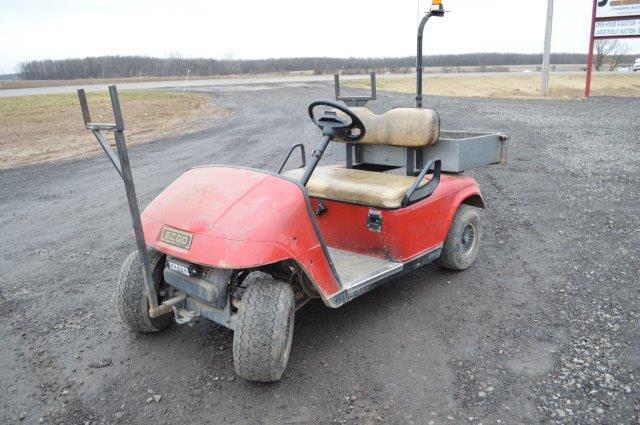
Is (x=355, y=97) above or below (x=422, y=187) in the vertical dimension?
above

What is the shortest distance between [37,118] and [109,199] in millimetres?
11933

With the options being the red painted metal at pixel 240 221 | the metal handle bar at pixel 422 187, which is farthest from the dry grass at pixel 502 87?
the red painted metal at pixel 240 221

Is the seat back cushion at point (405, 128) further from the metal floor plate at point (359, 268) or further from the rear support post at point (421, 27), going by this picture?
the metal floor plate at point (359, 268)

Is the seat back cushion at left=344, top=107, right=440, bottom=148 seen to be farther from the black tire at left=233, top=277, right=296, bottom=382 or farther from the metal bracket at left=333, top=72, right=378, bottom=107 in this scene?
the black tire at left=233, top=277, right=296, bottom=382

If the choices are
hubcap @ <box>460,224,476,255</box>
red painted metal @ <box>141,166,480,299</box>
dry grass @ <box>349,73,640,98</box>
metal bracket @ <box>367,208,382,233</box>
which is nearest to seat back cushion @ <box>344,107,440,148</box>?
hubcap @ <box>460,224,476,255</box>

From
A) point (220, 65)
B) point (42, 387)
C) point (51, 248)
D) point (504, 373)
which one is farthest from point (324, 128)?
point (220, 65)

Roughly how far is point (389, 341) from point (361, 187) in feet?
3.70

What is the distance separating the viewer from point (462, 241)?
4555 mm

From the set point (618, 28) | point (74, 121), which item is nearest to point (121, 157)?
point (74, 121)

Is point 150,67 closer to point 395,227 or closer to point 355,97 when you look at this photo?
point 355,97

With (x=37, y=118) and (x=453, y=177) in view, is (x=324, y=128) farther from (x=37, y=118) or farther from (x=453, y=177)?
(x=37, y=118)

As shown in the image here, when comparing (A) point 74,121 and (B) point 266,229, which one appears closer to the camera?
(B) point 266,229

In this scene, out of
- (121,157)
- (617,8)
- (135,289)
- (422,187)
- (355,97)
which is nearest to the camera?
(121,157)

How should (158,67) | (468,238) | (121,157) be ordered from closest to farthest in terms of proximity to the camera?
1. (121,157)
2. (468,238)
3. (158,67)
